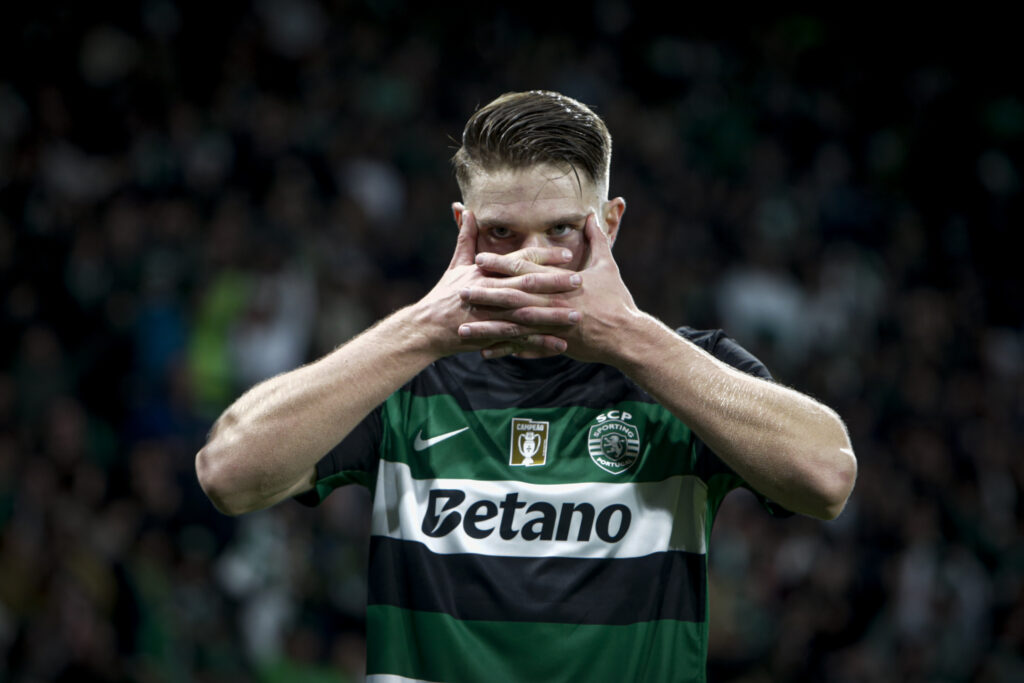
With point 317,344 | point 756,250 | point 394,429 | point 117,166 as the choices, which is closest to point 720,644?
point 317,344

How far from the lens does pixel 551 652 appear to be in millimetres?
2217

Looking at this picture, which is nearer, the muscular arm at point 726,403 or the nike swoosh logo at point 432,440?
the muscular arm at point 726,403

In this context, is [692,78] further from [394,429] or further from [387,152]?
[394,429]

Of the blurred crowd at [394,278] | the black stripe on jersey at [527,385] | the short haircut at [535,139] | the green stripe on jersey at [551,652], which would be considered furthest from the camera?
the blurred crowd at [394,278]

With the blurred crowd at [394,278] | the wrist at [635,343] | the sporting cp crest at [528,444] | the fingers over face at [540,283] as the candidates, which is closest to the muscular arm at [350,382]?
the fingers over face at [540,283]

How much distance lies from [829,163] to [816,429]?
944cm

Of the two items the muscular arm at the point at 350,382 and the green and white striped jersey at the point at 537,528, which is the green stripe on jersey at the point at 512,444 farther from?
the muscular arm at the point at 350,382

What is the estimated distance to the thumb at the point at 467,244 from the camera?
2299mm

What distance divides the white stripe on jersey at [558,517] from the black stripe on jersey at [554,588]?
0.02 m

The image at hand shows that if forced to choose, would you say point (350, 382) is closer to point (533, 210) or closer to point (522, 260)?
point (522, 260)

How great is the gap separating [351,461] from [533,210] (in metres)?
0.69

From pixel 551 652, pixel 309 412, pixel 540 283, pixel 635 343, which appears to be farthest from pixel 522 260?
pixel 551 652

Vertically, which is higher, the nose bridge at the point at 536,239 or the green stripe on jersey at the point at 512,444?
the nose bridge at the point at 536,239

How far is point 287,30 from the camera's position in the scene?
32.8 feet
